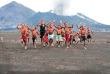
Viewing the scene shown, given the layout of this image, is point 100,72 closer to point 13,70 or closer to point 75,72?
point 75,72

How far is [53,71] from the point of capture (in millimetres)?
6770

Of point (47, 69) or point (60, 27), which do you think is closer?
point (47, 69)

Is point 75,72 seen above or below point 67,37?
below

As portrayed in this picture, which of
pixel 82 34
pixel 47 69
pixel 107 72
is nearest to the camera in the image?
pixel 107 72

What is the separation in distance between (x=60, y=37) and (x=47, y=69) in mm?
8191

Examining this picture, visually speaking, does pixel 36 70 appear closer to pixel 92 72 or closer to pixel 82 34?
pixel 92 72

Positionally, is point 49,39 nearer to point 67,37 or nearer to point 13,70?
point 67,37

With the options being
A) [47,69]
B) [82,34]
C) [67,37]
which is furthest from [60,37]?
[47,69]

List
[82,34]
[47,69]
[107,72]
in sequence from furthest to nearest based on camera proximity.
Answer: [82,34]
[47,69]
[107,72]

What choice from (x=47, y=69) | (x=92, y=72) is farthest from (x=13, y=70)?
(x=92, y=72)

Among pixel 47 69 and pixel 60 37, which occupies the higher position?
pixel 60 37

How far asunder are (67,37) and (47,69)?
7657mm

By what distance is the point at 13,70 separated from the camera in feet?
22.6

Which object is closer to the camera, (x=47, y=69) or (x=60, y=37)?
(x=47, y=69)
